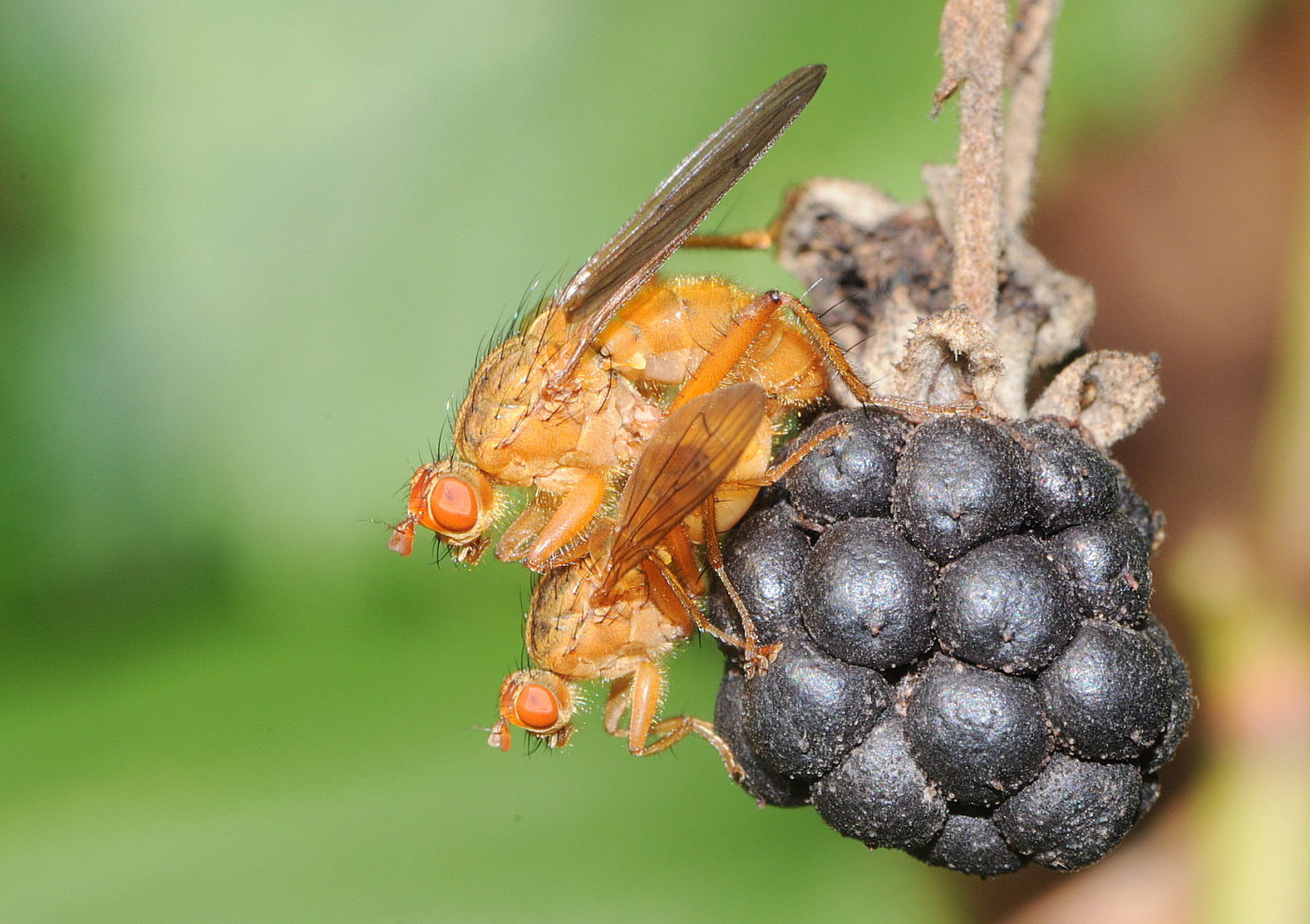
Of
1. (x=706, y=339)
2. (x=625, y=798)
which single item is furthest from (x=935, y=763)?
(x=625, y=798)

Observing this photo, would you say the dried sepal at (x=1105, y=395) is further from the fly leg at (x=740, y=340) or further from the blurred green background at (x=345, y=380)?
the blurred green background at (x=345, y=380)

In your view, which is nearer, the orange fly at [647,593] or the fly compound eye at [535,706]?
the orange fly at [647,593]

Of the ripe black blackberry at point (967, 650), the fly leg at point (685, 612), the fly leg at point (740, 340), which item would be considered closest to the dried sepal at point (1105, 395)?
the ripe black blackberry at point (967, 650)

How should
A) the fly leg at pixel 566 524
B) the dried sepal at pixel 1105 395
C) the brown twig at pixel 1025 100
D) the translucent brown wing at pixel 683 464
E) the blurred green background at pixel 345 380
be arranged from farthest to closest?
1. the blurred green background at pixel 345 380
2. the brown twig at pixel 1025 100
3. the fly leg at pixel 566 524
4. the dried sepal at pixel 1105 395
5. the translucent brown wing at pixel 683 464

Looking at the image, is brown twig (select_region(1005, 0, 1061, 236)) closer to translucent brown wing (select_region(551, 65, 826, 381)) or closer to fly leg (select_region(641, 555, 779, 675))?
translucent brown wing (select_region(551, 65, 826, 381))

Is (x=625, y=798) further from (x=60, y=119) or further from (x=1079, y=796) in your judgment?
(x=60, y=119)

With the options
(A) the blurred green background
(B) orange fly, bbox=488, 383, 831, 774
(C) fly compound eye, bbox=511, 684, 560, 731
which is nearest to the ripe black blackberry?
(B) orange fly, bbox=488, 383, 831, 774
